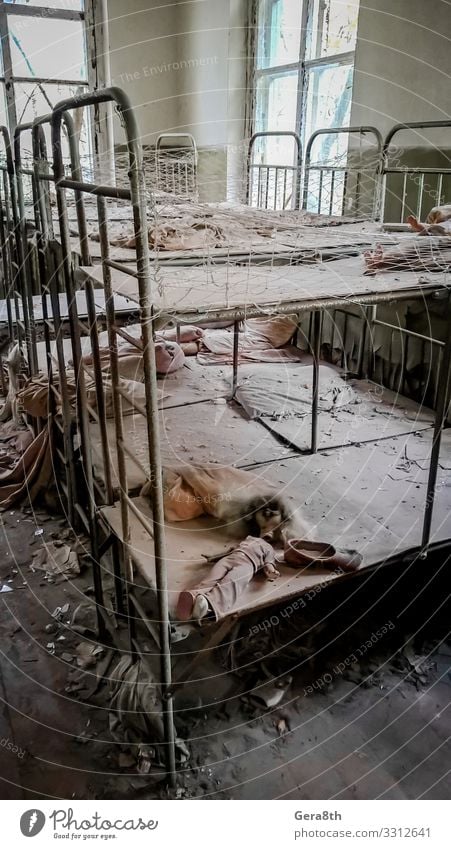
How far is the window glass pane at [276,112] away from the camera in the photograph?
5.54 m

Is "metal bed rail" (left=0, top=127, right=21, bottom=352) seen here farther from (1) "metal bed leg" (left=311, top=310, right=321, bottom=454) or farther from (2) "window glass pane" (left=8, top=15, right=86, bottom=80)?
(2) "window glass pane" (left=8, top=15, right=86, bottom=80)

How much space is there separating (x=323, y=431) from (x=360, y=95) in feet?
8.76

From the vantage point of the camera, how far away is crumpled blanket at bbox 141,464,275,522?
222 centimetres

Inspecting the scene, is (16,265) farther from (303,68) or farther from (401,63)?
(303,68)

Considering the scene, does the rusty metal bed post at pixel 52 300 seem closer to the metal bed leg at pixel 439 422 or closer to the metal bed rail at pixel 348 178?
the metal bed leg at pixel 439 422

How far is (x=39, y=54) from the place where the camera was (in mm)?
5973

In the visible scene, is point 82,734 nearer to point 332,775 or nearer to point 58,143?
point 332,775

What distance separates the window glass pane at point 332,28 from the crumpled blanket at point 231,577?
4107 millimetres

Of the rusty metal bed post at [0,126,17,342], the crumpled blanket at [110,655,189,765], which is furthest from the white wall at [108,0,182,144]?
the crumpled blanket at [110,655,189,765]

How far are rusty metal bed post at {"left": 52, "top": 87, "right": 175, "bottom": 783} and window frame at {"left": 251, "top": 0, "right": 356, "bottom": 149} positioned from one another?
3.60 meters

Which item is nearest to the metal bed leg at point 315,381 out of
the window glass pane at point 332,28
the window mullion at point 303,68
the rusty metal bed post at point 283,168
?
the rusty metal bed post at point 283,168

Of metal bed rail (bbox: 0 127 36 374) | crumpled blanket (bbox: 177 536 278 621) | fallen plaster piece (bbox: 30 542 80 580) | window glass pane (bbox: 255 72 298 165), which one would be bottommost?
fallen plaster piece (bbox: 30 542 80 580)

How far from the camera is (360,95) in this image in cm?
439
